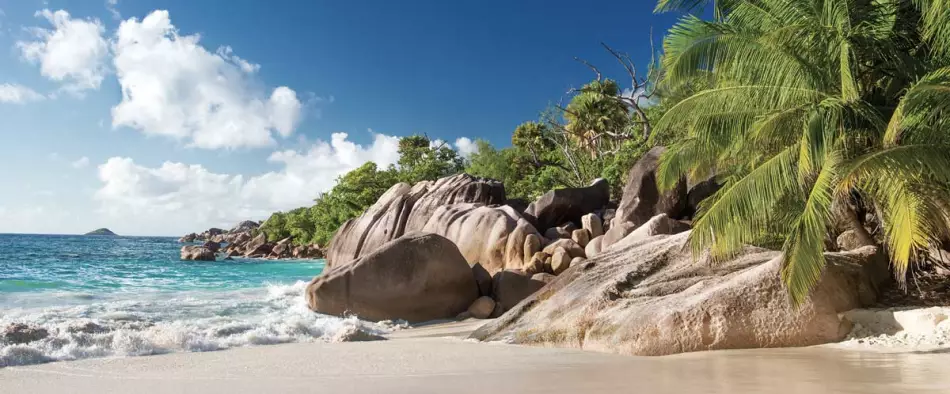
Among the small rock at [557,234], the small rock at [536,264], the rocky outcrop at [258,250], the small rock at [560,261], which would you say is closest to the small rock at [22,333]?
the small rock at [536,264]

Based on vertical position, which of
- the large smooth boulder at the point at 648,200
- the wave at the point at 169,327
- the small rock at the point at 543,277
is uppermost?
the large smooth boulder at the point at 648,200

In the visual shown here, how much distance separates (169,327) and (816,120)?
28.9 feet

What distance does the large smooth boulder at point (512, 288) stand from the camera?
12.6 m

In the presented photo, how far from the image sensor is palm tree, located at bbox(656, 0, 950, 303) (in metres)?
6.47

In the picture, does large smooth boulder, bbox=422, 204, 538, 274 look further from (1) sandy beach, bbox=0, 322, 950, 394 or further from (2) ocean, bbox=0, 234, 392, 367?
(1) sandy beach, bbox=0, 322, 950, 394

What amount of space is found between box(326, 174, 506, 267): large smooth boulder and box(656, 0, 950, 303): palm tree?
13.7 m

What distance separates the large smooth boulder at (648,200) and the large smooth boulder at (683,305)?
800 centimetres

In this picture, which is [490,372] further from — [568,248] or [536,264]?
[568,248]

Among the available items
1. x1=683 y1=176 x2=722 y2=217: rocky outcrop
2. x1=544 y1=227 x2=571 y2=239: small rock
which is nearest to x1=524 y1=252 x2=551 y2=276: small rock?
x1=544 y1=227 x2=571 y2=239: small rock

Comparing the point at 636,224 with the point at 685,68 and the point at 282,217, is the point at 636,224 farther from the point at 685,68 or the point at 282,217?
the point at 282,217

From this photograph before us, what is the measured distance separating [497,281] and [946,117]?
839cm

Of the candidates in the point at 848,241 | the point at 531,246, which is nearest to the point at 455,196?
the point at 531,246

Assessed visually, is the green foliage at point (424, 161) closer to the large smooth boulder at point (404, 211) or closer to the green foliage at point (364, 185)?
the green foliage at point (364, 185)

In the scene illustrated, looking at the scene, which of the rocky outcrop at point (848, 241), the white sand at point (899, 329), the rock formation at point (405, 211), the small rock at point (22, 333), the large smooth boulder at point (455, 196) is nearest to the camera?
the white sand at point (899, 329)
